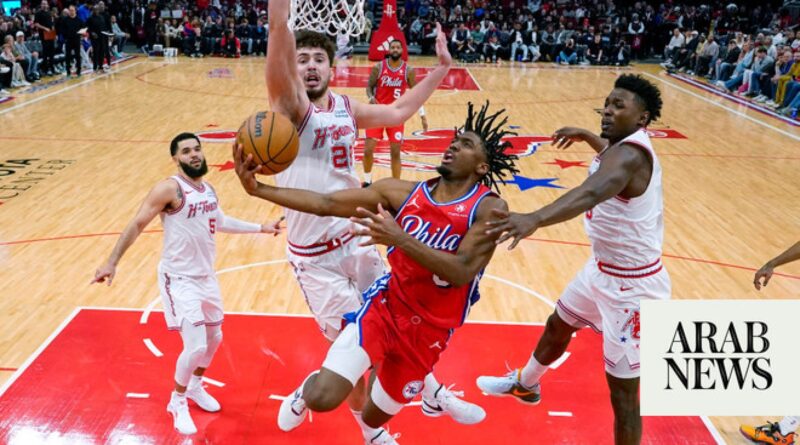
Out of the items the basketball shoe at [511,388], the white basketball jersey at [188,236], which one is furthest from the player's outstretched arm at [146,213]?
the basketball shoe at [511,388]

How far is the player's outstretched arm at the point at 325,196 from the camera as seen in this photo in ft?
11.7

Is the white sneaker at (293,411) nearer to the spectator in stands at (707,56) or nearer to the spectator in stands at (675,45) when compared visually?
the spectator in stands at (707,56)

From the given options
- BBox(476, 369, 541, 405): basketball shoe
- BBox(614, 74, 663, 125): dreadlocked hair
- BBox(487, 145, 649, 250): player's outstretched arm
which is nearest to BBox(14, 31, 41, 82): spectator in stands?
BBox(476, 369, 541, 405): basketball shoe

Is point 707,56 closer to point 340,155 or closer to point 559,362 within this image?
point 559,362

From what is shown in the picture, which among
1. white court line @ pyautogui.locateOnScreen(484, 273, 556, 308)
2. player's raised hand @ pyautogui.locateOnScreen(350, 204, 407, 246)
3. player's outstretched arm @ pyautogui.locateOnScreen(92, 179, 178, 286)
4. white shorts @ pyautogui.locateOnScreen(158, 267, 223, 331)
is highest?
player's raised hand @ pyautogui.locateOnScreen(350, 204, 407, 246)

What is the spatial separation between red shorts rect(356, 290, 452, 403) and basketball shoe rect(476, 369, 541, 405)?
1.29 meters

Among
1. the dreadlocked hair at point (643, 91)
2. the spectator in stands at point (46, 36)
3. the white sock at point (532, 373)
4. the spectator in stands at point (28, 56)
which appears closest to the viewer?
the dreadlocked hair at point (643, 91)

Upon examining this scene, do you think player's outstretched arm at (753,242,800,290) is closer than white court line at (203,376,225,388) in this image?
Yes

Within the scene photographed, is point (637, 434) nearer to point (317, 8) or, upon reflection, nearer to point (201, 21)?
point (317, 8)

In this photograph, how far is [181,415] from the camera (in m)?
4.73

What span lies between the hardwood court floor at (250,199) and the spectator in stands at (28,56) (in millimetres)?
822

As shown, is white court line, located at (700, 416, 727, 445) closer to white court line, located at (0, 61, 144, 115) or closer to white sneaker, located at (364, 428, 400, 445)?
white sneaker, located at (364, 428, 400, 445)

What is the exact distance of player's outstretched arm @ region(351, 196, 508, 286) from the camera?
3408 millimetres

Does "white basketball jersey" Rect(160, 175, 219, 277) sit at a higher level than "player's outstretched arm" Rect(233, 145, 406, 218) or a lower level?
lower
